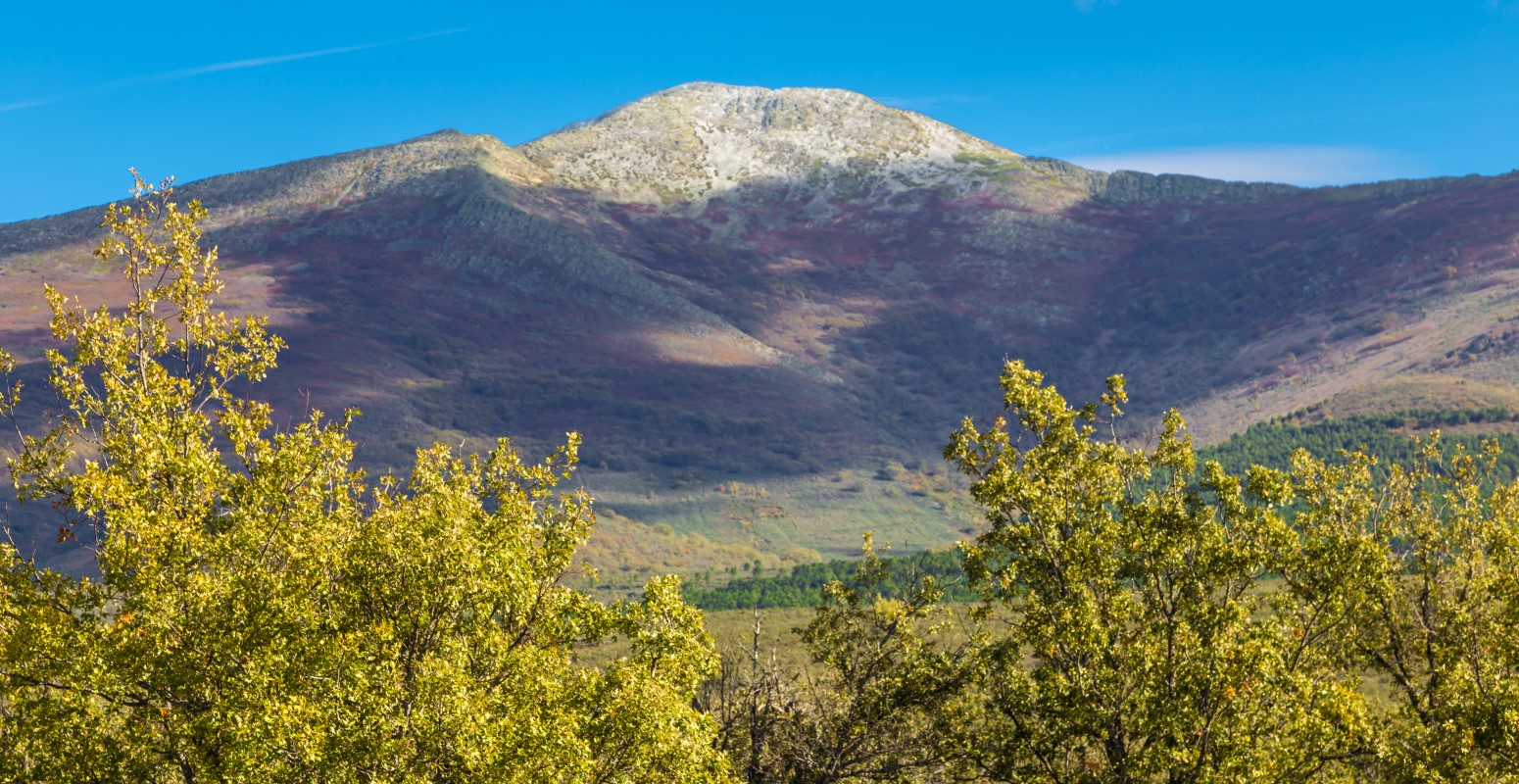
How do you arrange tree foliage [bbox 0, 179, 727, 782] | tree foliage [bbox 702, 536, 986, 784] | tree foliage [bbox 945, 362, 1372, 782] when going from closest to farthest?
tree foliage [bbox 0, 179, 727, 782] < tree foliage [bbox 945, 362, 1372, 782] < tree foliage [bbox 702, 536, 986, 784]

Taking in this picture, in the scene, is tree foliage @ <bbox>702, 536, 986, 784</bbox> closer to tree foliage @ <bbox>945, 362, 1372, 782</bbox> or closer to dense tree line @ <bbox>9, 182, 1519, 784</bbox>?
dense tree line @ <bbox>9, 182, 1519, 784</bbox>

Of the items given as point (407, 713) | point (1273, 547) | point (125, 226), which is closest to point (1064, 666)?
point (1273, 547)

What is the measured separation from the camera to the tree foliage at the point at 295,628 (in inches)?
765

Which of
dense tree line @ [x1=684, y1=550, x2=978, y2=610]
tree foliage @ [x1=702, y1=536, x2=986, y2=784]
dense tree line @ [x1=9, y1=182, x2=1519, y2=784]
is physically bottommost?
dense tree line @ [x1=684, y1=550, x2=978, y2=610]

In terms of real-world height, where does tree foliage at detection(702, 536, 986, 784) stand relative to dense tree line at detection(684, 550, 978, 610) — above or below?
above

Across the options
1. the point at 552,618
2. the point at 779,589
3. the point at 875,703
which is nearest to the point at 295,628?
the point at 552,618

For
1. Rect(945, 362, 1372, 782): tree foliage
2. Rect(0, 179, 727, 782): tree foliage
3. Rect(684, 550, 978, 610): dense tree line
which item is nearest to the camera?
Rect(0, 179, 727, 782): tree foliage

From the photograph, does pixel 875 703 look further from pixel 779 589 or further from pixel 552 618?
pixel 779 589

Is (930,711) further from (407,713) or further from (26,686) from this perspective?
(26,686)

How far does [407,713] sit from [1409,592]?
82.3ft

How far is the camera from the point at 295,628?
21.2 m

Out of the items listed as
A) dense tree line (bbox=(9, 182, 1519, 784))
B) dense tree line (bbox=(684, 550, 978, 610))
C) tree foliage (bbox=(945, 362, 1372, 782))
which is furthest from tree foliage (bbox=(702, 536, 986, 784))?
dense tree line (bbox=(684, 550, 978, 610))

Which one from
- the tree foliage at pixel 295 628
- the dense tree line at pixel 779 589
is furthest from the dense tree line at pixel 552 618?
the dense tree line at pixel 779 589

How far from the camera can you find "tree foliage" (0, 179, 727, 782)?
63.8ft
